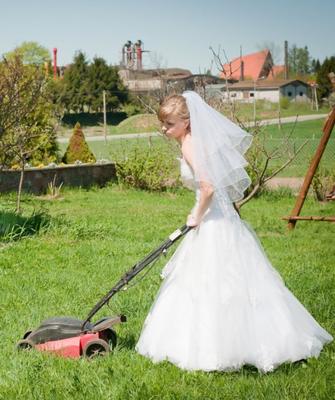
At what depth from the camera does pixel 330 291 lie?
21.2 feet

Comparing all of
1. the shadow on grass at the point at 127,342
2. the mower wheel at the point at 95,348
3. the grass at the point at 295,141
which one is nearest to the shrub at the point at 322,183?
the grass at the point at 295,141

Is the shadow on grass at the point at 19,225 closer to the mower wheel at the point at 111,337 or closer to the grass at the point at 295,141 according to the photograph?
the mower wheel at the point at 111,337

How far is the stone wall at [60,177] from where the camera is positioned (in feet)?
48.1

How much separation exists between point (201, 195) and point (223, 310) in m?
0.73

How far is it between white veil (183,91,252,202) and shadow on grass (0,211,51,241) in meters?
4.98

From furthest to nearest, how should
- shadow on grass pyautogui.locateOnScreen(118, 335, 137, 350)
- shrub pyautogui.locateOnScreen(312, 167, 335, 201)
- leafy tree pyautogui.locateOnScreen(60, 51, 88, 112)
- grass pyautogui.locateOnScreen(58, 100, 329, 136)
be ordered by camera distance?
leafy tree pyautogui.locateOnScreen(60, 51, 88, 112) → grass pyautogui.locateOnScreen(58, 100, 329, 136) → shrub pyautogui.locateOnScreen(312, 167, 335, 201) → shadow on grass pyautogui.locateOnScreen(118, 335, 137, 350)

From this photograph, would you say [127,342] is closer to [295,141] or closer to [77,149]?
[77,149]

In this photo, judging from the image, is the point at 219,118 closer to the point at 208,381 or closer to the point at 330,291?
the point at 208,381

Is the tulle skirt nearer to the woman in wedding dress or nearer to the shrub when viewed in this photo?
the woman in wedding dress

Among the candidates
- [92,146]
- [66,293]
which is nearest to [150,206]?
[66,293]

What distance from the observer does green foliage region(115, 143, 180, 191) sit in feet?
52.3

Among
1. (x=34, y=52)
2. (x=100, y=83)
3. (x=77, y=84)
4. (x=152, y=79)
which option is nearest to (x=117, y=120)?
(x=100, y=83)

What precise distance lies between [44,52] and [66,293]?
72395 mm

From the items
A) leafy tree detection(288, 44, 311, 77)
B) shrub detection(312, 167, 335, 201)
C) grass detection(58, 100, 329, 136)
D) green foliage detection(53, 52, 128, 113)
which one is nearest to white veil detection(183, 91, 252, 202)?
shrub detection(312, 167, 335, 201)
